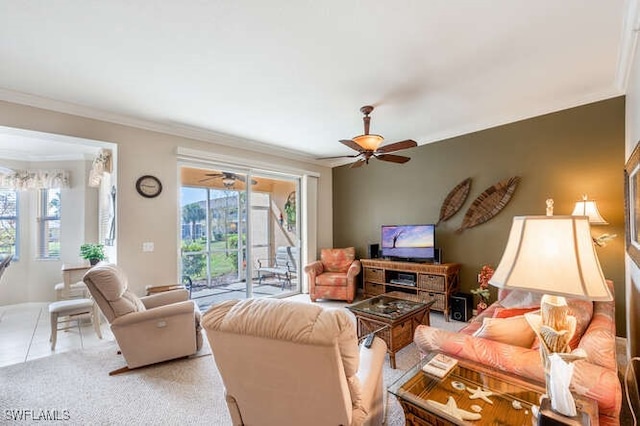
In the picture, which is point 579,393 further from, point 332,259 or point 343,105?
point 332,259

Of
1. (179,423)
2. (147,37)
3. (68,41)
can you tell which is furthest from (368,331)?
(68,41)

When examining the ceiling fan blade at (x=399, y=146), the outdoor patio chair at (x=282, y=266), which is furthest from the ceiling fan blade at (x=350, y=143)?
the outdoor patio chair at (x=282, y=266)

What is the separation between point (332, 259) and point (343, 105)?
9.57 feet

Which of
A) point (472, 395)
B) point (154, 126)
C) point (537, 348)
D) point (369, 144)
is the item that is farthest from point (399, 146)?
point (154, 126)

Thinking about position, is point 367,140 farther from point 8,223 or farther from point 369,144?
point 8,223

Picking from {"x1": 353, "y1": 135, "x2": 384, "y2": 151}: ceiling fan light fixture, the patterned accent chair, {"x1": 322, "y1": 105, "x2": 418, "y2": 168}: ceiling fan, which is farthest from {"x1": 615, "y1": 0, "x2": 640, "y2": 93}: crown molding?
the patterned accent chair

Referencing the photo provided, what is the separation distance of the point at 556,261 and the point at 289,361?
1.09 meters

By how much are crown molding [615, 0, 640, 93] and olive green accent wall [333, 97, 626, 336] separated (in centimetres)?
45

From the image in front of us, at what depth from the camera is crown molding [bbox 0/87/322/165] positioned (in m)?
2.86

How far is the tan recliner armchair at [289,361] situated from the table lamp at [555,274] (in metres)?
0.68

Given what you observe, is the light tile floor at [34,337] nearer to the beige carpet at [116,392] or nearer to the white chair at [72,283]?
the beige carpet at [116,392]

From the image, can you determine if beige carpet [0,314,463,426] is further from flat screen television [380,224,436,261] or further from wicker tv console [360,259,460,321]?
flat screen television [380,224,436,261]

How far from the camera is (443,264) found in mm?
4020

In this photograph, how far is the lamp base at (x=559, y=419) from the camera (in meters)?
0.91
